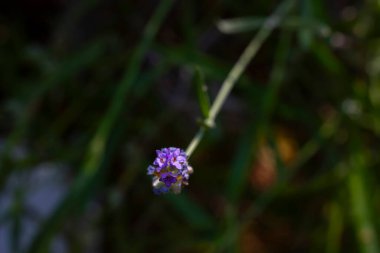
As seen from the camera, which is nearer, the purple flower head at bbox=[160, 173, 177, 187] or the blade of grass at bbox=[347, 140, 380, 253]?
the purple flower head at bbox=[160, 173, 177, 187]

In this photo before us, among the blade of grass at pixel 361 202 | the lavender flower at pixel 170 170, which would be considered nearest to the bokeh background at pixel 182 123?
the blade of grass at pixel 361 202

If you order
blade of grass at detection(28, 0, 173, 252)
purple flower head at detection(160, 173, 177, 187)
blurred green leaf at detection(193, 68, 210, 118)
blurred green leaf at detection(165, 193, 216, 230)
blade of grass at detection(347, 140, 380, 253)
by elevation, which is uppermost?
blade of grass at detection(28, 0, 173, 252)

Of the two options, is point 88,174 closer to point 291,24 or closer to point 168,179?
point 291,24

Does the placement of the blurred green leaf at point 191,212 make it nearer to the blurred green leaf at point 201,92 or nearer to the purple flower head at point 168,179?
the blurred green leaf at point 201,92

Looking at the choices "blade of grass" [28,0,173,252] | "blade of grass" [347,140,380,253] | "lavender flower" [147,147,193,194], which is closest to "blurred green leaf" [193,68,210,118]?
"lavender flower" [147,147,193,194]

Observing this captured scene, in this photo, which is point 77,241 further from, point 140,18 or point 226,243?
point 140,18

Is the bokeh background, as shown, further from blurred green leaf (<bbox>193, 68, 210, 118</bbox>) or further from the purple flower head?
the purple flower head

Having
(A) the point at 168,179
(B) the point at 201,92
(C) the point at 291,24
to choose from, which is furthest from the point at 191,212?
A: (A) the point at 168,179
